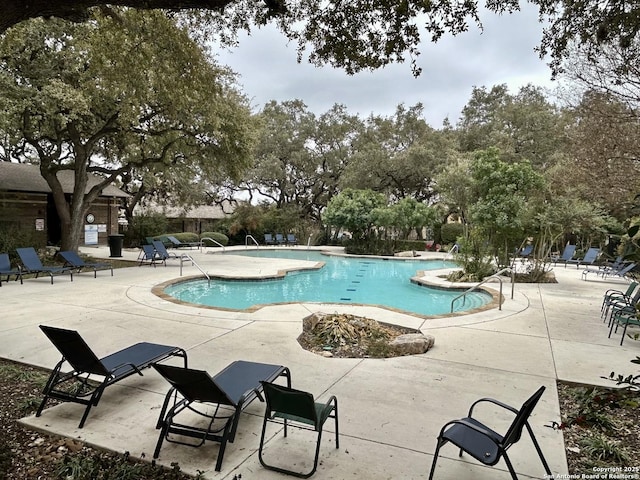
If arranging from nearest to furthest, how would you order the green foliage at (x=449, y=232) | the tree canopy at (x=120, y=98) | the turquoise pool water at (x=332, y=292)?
the tree canopy at (x=120, y=98) < the turquoise pool water at (x=332, y=292) < the green foliage at (x=449, y=232)

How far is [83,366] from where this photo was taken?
3.36 metres

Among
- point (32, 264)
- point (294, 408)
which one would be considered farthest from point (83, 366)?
point (32, 264)

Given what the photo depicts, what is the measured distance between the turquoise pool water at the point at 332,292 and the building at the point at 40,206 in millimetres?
7631

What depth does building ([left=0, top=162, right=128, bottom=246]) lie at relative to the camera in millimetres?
16308

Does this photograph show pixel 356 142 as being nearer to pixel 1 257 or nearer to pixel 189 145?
pixel 189 145

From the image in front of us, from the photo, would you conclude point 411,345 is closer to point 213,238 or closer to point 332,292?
point 332,292

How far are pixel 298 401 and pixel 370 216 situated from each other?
1724 cm

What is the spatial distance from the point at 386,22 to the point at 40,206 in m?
19.5

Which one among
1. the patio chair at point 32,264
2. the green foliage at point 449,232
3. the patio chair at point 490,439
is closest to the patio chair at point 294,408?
the patio chair at point 490,439

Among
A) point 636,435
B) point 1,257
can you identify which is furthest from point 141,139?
point 636,435

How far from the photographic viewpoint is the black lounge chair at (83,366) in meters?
3.18

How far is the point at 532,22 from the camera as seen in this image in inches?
180

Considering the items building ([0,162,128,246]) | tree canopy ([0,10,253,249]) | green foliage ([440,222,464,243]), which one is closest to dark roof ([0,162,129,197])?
building ([0,162,128,246])

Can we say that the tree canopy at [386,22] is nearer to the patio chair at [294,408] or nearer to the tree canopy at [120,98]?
the tree canopy at [120,98]
